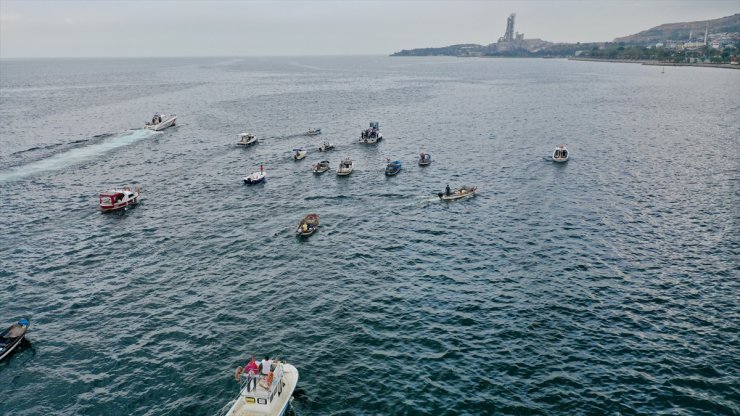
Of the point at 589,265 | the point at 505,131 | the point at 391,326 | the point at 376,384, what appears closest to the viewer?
the point at 376,384

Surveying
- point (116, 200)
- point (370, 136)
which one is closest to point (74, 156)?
point (116, 200)

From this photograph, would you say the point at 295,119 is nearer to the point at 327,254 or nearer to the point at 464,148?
the point at 464,148

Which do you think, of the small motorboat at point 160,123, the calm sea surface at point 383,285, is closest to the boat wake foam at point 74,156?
the calm sea surface at point 383,285

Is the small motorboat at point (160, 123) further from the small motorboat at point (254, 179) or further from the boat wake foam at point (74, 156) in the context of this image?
the small motorboat at point (254, 179)

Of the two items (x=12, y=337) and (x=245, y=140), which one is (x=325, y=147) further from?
(x=12, y=337)

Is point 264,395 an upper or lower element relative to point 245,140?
lower

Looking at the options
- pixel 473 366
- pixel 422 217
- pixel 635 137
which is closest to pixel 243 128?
pixel 422 217

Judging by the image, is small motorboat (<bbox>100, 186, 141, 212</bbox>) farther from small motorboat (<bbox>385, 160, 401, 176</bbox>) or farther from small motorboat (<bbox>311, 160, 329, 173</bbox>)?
small motorboat (<bbox>385, 160, 401, 176</bbox>)
